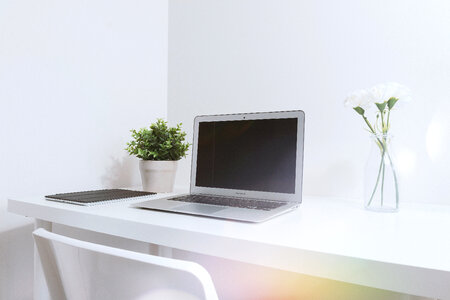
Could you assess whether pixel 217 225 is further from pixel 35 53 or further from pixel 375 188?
pixel 35 53

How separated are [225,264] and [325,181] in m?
0.53

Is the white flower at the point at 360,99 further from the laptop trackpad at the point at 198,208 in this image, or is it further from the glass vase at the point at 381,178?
the laptop trackpad at the point at 198,208

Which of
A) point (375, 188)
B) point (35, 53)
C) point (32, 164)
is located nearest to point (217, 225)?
point (375, 188)

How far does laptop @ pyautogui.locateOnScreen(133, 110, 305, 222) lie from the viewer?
3.06ft

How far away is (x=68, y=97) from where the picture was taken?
1.24 metres

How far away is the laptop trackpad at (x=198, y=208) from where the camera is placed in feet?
2.74

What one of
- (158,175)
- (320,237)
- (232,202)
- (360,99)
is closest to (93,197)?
(158,175)

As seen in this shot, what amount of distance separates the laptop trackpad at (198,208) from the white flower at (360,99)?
0.49 m

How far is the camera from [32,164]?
3.76 feet

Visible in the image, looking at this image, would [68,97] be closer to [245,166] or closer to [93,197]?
[93,197]

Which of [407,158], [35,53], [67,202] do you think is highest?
[35,53]

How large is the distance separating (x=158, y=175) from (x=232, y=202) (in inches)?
14.8

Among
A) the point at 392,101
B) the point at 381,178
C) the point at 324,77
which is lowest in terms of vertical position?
the point at 381,178

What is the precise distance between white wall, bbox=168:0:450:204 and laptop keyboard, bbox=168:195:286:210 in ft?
1.15
